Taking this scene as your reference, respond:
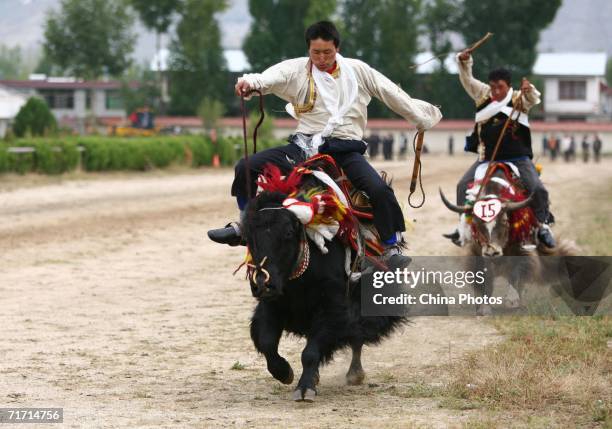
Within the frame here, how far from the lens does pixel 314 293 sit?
738 cm

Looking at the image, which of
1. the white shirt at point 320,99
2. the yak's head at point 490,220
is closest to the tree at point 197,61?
the yak's head at point 490,220

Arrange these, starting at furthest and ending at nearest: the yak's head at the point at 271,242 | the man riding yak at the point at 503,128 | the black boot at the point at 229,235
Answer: the man riding yak at the point at 503,128 → the black boot at the point at 229,235 → the yak's head at the point at 271,242

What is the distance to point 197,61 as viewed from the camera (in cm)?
8612

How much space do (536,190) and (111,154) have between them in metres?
23.6

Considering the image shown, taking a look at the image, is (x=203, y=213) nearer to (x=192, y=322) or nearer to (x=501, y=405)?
(x=192, y=322)

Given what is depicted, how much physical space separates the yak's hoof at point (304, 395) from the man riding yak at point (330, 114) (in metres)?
1.33

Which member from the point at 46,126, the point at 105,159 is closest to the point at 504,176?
the point at 105,159

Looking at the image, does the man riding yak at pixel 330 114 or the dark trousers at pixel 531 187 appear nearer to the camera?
the man riding yak at pixel 330 114

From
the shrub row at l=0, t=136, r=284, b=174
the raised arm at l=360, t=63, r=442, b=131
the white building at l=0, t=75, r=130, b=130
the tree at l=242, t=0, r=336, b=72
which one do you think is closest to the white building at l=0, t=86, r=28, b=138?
the tree at l=242, t=0, r=336, b=72

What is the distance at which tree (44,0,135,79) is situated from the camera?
76.1 metres

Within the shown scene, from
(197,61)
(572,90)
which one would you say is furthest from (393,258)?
(572,90)

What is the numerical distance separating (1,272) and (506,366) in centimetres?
745

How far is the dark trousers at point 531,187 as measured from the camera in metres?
11.3

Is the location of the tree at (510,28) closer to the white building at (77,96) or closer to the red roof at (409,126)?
the red roof at (409,126)
